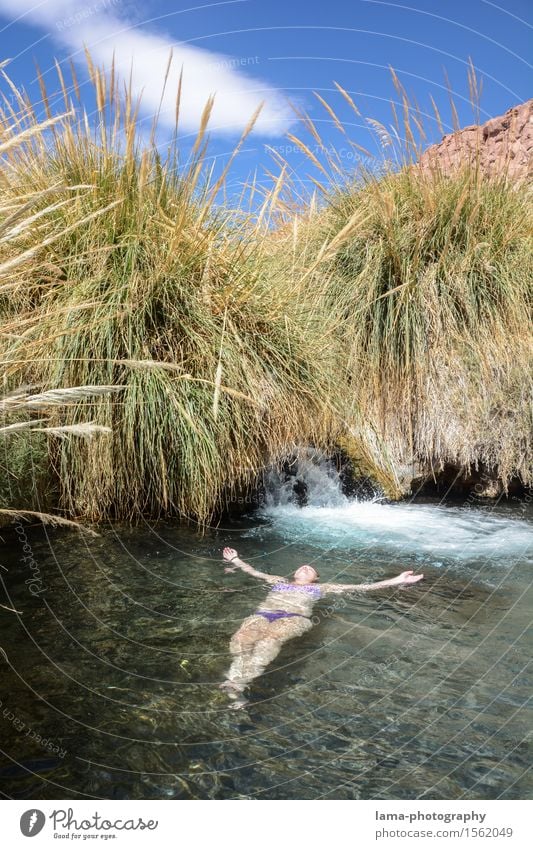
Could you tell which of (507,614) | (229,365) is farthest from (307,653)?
(229,365)

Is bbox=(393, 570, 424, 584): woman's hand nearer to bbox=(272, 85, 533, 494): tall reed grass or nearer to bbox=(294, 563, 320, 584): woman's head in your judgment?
bbox=(294, 563, 320, 584): woman's head

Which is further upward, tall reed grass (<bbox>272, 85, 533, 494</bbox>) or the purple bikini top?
tall reed grass (<bbox>272, 85, 533, 494</bbox>)

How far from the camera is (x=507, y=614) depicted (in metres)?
3.11

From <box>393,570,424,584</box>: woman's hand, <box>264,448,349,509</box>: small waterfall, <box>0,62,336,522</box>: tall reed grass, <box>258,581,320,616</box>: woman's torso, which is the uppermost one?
<box>0,62,336,522</box>: tall reed grass

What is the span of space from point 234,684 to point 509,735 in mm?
917

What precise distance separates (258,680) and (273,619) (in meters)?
0.50

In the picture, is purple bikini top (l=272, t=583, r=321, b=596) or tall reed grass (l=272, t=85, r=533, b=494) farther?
tall reed grass (l=272, t=85, r=533, b=494)

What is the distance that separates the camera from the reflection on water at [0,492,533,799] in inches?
75.3

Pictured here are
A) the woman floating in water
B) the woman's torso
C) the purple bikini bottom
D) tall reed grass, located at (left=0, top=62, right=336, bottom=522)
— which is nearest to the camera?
the woman floating in water

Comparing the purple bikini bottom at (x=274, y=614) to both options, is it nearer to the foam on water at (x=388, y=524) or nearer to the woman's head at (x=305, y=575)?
the woman's head at (x=305, y=575)

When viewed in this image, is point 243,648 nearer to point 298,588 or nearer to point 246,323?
point 298,588

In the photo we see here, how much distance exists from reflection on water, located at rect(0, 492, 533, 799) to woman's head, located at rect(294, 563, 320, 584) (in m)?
0.19

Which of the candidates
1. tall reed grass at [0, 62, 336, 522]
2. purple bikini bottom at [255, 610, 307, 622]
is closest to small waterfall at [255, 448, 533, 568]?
tall reed grass at [0, 62, 336, 522]
